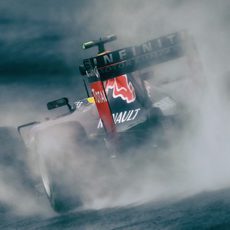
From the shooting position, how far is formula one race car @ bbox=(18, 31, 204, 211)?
648cm

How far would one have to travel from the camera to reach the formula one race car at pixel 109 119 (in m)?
6.48

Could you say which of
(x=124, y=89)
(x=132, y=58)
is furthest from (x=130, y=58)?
(x=124, y=89)

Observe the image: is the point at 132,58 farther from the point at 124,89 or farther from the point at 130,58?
the point at 124,89

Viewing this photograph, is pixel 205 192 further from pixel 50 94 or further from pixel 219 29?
pixel 50 94

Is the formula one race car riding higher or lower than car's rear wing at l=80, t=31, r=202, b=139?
lower

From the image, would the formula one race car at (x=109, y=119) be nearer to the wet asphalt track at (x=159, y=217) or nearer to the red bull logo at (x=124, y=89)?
the red bull logo at (x=124, y=89)

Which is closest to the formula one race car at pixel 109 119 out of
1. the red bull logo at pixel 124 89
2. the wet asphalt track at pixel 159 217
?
the red bull logo at pixel 124 89

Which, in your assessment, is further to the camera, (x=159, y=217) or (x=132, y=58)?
(x=132, y=58)

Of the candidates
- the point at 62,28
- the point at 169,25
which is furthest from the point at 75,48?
the point at 169,25

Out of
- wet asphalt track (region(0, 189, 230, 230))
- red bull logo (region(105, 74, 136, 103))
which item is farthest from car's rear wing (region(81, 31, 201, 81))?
wet asphalt track (region(0, 189, 230, 230))

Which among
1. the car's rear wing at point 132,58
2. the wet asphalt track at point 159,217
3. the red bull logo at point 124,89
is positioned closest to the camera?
the wet asphalt track at point 159,217

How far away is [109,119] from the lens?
6684 mm

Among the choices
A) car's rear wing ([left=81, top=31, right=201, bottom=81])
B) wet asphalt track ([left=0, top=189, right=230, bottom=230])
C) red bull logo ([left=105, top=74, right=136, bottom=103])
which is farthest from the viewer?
red bull logo ([left=105, top=74, right=136, bottom=103])

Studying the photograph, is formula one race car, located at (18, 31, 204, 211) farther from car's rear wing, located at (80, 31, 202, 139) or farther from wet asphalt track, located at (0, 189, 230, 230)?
wet asphalt track, located at (0, 189, 230, 230)
